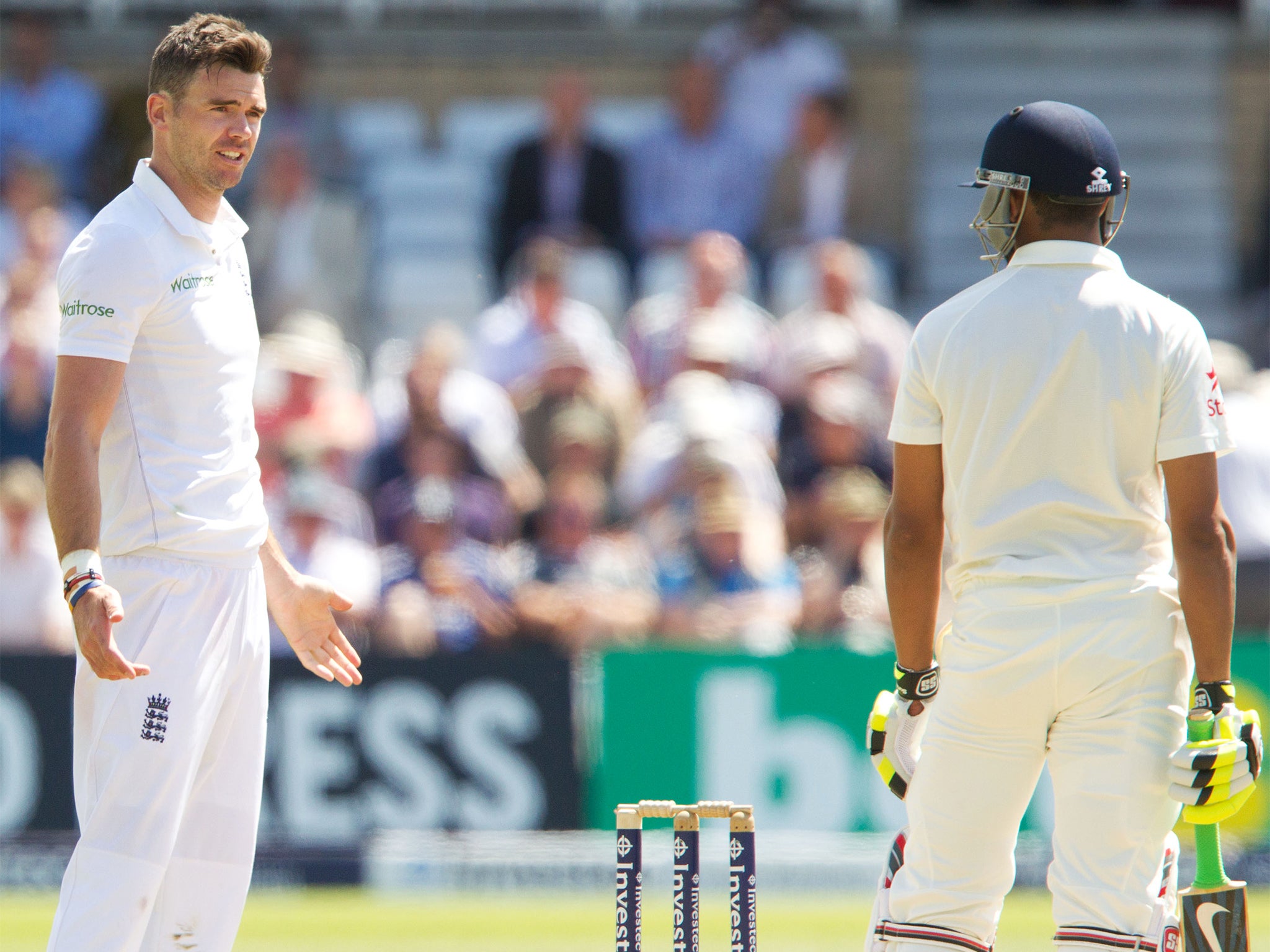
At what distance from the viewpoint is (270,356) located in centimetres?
1058

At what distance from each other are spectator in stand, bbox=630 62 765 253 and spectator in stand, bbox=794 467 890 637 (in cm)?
347

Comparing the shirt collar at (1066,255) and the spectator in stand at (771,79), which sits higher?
the spectator in stand at (771,79)

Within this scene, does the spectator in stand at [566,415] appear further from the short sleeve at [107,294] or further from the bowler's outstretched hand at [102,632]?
the bowler's outstretched hand at [102,632]

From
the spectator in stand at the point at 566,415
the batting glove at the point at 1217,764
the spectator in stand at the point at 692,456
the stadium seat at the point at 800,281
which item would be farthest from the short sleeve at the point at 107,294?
the stadium seat at the point at 800,281

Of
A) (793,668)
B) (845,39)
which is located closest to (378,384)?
(793,668)

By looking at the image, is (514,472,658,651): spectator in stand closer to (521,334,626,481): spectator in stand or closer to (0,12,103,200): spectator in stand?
(521,334,626,481): spectator in stand

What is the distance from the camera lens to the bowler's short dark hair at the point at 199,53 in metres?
4.17

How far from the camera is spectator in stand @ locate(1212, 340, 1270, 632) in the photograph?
357 inches

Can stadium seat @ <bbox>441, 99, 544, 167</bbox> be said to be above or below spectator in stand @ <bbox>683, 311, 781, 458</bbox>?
above

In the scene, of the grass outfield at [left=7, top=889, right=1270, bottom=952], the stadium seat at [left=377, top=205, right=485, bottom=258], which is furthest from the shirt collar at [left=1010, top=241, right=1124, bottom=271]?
the stadium seat at [left=377, top=205, right=485, bottom=258]

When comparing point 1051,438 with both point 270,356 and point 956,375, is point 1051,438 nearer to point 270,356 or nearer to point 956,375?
point 956,375

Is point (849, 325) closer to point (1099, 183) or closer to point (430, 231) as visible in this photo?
point (430, 231)

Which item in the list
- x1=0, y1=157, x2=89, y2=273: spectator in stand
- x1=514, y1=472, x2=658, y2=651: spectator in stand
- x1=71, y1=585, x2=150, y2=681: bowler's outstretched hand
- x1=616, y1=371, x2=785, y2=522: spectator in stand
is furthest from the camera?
x1=0, y1=157, x2=89, y2=273: spectator in stand

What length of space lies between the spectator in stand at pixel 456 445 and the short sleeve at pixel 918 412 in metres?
5.56
